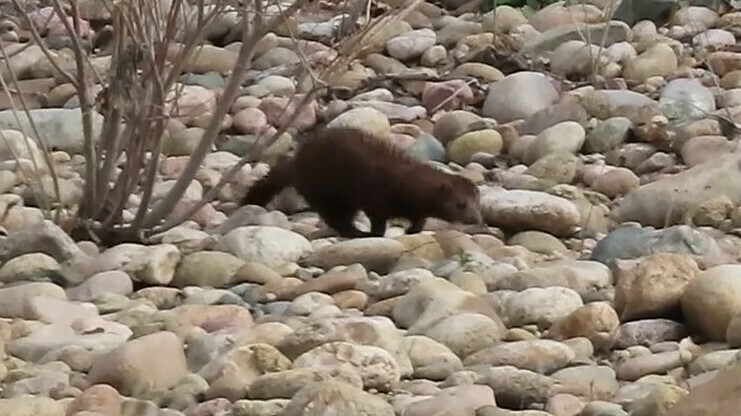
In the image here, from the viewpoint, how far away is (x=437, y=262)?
350cm

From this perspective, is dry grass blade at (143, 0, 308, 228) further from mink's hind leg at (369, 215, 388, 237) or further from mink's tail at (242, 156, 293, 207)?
mink's hind leg at (369, 215, 388, 237)

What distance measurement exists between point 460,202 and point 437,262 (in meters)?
0.54

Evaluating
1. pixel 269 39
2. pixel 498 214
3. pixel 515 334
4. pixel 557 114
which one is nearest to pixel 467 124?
pixel 557 114

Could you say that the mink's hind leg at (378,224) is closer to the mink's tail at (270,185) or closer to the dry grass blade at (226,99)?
the mink's tail at (270,185)

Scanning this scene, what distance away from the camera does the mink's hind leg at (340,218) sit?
13.4 ft

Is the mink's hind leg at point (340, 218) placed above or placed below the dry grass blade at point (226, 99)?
below

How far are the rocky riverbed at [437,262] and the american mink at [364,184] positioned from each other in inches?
4.0

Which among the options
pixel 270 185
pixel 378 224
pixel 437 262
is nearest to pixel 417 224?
pixel 378 224

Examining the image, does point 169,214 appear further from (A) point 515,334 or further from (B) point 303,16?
(B) point 303,16

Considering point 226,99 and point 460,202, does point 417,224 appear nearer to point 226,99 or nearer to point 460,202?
point 460,202

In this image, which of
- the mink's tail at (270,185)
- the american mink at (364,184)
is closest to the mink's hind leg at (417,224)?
the american mink at (364,184)

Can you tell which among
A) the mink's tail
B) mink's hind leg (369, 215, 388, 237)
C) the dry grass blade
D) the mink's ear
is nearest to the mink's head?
the mink's ear

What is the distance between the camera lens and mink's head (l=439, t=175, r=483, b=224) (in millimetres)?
3963

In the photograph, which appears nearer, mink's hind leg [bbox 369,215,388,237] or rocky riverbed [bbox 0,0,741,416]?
rocky riverbed [bbox 0,0,741,416]
